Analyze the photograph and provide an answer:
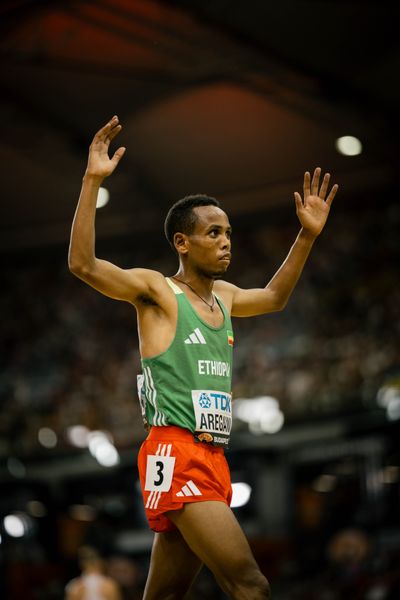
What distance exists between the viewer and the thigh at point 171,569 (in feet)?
13.7

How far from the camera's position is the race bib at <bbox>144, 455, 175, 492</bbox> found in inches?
160

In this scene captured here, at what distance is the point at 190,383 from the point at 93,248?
73 cm

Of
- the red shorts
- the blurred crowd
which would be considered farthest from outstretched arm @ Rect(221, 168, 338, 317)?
the blurred crowd

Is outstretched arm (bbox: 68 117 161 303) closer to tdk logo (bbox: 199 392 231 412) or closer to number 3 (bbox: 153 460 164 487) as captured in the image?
tdk logo (bbox: 199 392 231 412)

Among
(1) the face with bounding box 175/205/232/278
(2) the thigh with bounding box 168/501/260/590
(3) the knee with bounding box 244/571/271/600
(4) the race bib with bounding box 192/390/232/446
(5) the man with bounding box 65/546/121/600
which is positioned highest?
(1) the face with bounding box 175/205/232/278

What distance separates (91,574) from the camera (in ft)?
31.0

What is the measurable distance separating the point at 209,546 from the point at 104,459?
533 inches

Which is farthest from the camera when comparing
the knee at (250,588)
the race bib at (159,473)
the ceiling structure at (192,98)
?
the ceiling structure at (192,98)

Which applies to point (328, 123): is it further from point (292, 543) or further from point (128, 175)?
point (292, 543)

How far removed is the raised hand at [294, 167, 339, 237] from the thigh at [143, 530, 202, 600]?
168 centimetres

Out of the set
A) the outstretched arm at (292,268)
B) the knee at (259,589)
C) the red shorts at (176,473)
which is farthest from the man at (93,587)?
the knee at (259,589)

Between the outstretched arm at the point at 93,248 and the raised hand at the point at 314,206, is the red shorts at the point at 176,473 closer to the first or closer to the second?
the outstretched arm at the point at 93,248

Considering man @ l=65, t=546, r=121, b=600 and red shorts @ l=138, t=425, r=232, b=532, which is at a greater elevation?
red shorts @ l=138, t=425, r=232, b=532

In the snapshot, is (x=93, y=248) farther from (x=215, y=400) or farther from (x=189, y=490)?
(x=189, y=490)
